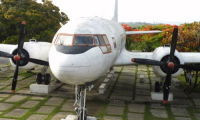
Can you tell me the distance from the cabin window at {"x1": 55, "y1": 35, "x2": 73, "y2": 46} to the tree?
14.8 m

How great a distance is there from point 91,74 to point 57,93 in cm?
721

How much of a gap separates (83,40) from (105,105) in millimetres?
5385

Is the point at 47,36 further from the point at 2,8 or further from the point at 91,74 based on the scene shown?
the point at 91,74

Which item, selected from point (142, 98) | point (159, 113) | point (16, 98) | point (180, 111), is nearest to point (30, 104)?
point (16, 98)

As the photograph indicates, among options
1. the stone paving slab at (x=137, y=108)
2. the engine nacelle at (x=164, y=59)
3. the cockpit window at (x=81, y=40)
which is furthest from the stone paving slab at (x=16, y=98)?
the engine nacelle at (x=164, y=59)

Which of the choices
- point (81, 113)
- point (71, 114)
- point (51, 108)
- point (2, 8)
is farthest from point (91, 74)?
point (2, 8)

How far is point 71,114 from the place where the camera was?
1164cm

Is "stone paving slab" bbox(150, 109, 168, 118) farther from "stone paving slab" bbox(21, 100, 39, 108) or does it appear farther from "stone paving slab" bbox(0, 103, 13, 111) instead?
"stone paving slab" bbox(0, 103, 13, 111)

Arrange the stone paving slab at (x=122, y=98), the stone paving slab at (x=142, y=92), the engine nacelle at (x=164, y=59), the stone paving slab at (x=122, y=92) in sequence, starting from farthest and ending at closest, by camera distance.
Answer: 1. the stone paving slab at (x=142, y=92)
2. the stone paving slab at (x=122, y=92)
3. the stone paving slab at (x=122, y=98)
4. the engine nacelle at (x=164, y=59)

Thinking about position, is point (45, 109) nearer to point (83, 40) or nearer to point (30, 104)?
point (30, 104)

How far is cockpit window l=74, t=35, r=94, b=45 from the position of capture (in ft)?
29.4

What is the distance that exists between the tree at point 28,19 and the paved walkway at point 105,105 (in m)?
8.05

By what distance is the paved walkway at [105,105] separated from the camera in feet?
38.0

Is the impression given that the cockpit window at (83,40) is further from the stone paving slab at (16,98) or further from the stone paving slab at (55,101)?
the stone paving slab at (16,98)
